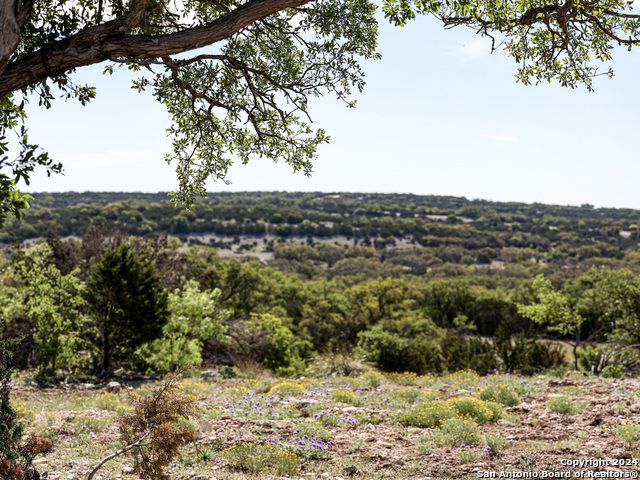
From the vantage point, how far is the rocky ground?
202 inches

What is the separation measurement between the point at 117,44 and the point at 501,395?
8530mm

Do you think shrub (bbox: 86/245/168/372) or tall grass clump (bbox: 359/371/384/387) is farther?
shrub (bbox: 86/245/168/372)

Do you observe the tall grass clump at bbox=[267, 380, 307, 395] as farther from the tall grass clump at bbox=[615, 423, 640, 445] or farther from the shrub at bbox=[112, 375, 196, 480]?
the tall grass clump at bbox=[615, 423, 640, 445]

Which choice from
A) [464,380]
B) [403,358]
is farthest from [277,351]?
[464,380]

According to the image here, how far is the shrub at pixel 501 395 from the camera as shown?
8.23 metres

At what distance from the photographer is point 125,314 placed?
1322 cm

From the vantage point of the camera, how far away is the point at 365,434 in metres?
6.64

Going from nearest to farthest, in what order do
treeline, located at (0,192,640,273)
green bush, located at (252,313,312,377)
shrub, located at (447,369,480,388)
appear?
shrub, located at (447,369,480,388) → green bush, located at (252,313,312,377) → treeline, located at (0,192,640,273)

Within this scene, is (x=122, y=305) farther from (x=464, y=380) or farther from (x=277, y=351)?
(x=277, y=351)

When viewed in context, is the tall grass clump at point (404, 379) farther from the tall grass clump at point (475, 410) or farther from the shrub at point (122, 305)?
the shrub at point (122, 305)

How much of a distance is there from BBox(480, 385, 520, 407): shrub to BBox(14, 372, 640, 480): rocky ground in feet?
0.44

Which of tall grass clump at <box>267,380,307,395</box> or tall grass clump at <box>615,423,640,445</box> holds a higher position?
tall grass clump at <box>615,423,640,445</box>

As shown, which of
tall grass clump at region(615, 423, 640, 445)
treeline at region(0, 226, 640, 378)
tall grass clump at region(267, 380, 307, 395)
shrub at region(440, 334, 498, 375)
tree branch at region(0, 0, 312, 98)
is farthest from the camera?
shrub at region(440, 334, 498, 375)

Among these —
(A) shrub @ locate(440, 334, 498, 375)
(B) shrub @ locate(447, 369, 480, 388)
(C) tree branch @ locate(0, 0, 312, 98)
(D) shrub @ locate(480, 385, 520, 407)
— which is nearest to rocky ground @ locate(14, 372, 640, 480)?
(D) shrub @ locate(480, 385, 520, 407)
